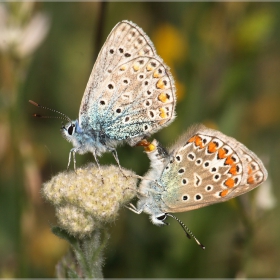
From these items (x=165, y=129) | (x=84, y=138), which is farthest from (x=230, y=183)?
(x=165, y=129)

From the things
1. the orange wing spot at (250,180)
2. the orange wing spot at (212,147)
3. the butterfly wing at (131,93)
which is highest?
the butterfly wing at (131,93)

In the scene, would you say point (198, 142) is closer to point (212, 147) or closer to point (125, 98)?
point (212, 147)

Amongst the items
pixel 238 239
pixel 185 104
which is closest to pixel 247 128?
pixel 185 104

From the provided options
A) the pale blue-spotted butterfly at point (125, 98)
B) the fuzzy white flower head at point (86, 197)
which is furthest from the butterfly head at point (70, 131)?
the fuzzy white flower head at point (86, 197)

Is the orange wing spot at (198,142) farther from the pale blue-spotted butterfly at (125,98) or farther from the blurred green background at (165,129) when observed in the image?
the blurred green background at (165,129)

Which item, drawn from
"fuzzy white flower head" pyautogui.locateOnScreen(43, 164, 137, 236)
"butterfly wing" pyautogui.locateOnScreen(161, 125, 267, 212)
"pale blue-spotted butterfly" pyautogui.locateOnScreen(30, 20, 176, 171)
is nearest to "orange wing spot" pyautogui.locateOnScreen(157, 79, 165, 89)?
"pale blue-spotted butterfly" pyautogui.locateOnScreen(30, 20, 176, 171)

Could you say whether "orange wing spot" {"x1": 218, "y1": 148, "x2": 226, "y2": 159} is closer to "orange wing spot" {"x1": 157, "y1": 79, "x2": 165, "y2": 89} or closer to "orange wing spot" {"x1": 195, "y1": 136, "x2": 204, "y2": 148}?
"orange wing spot" {"x1": 195, "y1": 136, "x2": 204, "y2": 148}
